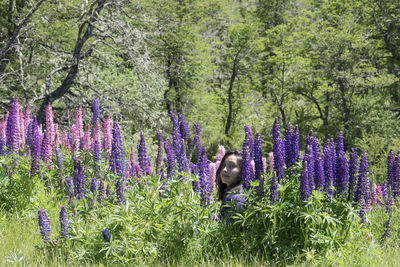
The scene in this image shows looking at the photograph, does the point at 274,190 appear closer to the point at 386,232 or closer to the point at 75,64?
the point at 386,232

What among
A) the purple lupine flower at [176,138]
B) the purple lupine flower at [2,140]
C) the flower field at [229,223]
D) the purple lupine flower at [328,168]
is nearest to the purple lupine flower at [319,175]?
the flower field at [229,223]

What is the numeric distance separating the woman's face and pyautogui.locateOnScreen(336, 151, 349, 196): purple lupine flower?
1.34 metres

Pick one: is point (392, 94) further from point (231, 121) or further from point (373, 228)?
point (373, 228)

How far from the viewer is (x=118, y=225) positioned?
12.8 feet

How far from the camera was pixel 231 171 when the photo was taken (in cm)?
511

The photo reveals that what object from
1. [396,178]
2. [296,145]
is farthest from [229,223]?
[396,178]

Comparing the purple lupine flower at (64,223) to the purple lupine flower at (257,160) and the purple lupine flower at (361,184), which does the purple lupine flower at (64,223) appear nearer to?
the purple lupine flower at (257,160)

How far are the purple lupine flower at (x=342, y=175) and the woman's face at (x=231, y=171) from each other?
134 centimetres

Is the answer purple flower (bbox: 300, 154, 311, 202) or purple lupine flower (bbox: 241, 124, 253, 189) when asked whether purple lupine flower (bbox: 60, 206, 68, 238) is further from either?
purple flower (bbox: 300, 154, 311, 202)

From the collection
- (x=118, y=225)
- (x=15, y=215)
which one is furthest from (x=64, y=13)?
(x=118, y=225)

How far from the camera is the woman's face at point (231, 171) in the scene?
5098mm

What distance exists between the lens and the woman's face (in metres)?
5.10

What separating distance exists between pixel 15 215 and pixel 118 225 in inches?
70.6

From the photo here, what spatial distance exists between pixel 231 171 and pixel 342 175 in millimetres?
1469
